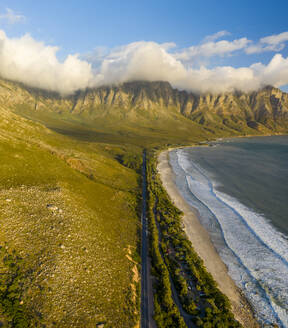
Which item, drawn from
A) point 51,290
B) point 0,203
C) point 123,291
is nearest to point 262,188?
point 123,291

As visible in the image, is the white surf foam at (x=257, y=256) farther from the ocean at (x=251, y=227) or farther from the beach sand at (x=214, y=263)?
the beach sand at (x=214, y=263)

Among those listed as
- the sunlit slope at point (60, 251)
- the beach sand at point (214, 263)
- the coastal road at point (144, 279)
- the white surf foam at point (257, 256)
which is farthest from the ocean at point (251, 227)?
the sunlit slope at point (60, 251)

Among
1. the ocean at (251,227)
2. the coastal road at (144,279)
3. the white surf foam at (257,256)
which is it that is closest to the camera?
the coastal road at (144,279)

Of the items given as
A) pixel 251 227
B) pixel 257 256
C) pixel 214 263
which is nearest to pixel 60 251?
pixel 214 263

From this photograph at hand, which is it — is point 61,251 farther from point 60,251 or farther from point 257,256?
point 257,256

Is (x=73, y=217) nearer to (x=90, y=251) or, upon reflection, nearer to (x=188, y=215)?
(x=90, y=251)

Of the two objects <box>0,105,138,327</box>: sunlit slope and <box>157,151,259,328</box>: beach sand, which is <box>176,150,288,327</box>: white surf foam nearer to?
<box>157,151,259,328</box>: beach sand

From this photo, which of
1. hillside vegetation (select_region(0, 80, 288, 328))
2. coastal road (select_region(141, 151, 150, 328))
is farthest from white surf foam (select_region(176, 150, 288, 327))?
hillside vegetation (select_region(0, 80, 288, 328))
